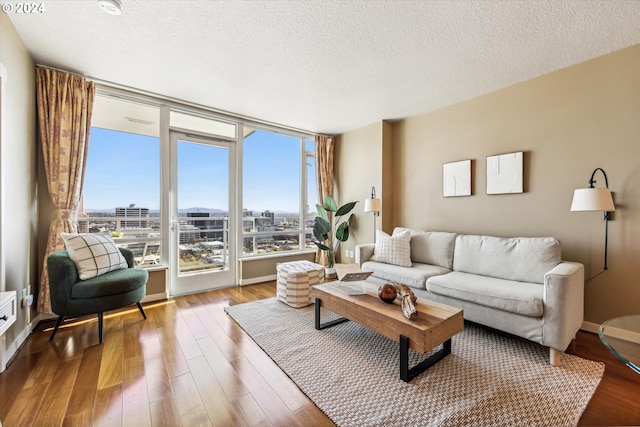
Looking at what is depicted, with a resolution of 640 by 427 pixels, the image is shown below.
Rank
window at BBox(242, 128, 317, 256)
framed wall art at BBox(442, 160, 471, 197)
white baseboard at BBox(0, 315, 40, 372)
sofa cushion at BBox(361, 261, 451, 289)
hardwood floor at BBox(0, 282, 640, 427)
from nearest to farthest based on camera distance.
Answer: hardwood floor at BBox(0, 282, 640, 427), white baseboard at BBox(0, 315, 40, 372), sofa cushion at BBox(361, 261, 451, 289), framed wall art at BBox(442, 160, 471, 197), window at BBox(242, 128, 317, 256)

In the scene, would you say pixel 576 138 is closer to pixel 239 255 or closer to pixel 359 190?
pixel 359 190

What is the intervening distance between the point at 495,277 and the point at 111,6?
3.85 m

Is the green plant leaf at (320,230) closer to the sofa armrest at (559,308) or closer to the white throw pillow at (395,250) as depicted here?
the white throw pillow at (395,250)

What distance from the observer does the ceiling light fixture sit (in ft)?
5.71

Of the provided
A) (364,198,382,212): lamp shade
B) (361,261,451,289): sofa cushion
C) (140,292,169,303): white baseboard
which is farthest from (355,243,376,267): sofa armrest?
(140,292,169,303): white baseboard

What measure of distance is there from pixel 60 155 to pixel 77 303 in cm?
150

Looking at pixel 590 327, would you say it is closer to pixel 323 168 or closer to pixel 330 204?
pixel 330 204

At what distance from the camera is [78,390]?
1.64 metres

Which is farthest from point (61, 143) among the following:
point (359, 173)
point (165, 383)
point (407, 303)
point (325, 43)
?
point (359, 173)

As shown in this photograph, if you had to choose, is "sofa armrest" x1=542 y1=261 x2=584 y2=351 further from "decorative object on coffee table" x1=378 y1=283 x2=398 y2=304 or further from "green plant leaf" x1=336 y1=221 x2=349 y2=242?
"green plant leaf" x1=336 y1=221 x2=349 y2=242

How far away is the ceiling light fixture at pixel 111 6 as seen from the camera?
5.71 feet

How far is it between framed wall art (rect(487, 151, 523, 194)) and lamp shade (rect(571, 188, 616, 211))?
24.5 inches

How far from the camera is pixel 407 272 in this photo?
290 cm

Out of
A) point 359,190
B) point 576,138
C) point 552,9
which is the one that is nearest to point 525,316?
point 576,138
